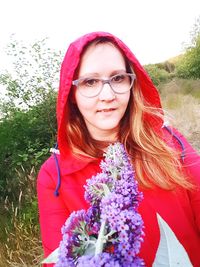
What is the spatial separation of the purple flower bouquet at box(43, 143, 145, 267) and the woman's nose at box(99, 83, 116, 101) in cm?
71

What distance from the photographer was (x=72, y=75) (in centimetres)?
155

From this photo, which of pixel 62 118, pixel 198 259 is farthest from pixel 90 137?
pixel 198 259

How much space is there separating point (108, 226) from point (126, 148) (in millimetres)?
1098

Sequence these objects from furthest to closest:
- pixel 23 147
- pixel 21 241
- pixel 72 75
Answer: pixel 23 147, pixel 21 241, pixel 72 75

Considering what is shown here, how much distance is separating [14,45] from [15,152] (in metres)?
2.04

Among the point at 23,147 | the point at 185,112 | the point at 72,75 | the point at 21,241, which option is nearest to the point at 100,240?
the point at 72,75

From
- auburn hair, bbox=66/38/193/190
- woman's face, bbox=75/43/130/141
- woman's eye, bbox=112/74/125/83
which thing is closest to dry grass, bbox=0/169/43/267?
auburn hair, bbox=66/38/193/190

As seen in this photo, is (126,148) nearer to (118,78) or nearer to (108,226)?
(118,78)

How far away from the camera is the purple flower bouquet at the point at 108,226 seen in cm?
54

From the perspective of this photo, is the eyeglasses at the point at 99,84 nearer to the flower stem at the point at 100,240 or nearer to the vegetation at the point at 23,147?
the flower stem at the point at 100,240

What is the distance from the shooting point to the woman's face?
4.59 ft

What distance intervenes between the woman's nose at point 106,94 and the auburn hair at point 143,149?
0.82ft

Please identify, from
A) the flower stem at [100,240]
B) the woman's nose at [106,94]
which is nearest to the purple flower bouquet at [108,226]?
the flower stem at [100,240]

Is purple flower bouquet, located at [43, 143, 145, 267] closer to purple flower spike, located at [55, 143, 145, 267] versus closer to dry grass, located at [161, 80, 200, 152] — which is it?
purple flower spike, located at [55, 143, 145, 267]
